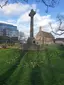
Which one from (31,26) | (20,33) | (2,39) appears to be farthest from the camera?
(20,33)

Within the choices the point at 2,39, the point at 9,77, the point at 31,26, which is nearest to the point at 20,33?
the point at 2,39

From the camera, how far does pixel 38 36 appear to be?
9556 cm

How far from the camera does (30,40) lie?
37.1 meters

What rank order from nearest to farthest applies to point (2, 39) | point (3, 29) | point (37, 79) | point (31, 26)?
1. point (37, 79)
2. point (31, 26)
3. point (2, 39)
4. point (3, 29)

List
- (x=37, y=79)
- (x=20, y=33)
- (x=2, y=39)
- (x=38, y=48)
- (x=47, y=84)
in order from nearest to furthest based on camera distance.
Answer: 1. (x=47, y=84)
2. (x=37, y=79)
3. (x=38, y=48)
4. (x=2, y=39)
5. (x=20, y=33)

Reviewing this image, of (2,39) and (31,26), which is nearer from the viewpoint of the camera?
(31,26)

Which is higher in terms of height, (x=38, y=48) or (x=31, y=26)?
(x=31, y=26)

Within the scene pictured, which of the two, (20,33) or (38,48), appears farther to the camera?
(20,33)

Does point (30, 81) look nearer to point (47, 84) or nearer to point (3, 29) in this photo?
point (47, 84)

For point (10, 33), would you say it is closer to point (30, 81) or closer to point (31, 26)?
point (31, 26)

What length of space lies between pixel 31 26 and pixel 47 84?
2755cm

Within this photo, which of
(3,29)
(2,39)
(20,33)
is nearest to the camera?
(2,39)

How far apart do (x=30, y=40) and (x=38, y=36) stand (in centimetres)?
5858

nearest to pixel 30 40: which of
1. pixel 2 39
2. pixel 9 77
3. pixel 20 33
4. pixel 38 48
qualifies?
pixel 38 48
